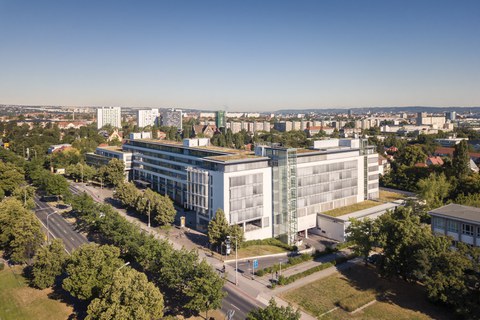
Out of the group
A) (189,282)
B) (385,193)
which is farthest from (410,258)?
(385,193)

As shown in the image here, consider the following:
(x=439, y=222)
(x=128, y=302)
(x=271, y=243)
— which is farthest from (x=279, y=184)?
(x=128, y=302)

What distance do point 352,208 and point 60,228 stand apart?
159 feet

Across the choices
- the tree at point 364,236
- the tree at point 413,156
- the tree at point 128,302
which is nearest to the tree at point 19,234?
the tree at point 128,302

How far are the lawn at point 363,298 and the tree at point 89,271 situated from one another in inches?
713

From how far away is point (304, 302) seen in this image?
38.8 metres

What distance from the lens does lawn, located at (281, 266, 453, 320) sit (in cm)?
3688

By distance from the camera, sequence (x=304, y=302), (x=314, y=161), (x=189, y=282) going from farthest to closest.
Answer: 1. (x=314, y=161)
2. (x=304, y=302)
3. (x=189, y=282)

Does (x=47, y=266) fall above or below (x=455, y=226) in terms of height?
below

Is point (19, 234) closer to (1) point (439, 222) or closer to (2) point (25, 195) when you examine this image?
(2) point (25, 195)

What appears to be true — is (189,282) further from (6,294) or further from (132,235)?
(6,294)

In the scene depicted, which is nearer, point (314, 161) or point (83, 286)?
point (83, 286)

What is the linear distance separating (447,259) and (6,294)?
44753 mm

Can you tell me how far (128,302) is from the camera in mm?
29453

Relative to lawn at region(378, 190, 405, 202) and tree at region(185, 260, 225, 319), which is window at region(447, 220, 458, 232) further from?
tree at region(185, 260, 225, 319)
